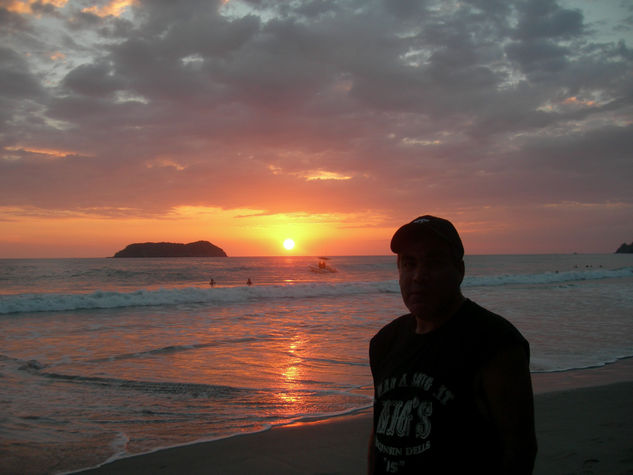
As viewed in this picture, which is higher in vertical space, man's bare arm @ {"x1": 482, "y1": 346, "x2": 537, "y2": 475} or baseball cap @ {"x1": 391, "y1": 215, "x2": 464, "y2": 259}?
baseball cap @ {"x1": 391, "y1": 215, "x2": 464, "y2": 259}

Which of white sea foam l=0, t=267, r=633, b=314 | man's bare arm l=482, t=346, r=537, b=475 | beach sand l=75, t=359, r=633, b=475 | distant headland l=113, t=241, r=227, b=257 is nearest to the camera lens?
man's bare arm l=482, t=346, r=537, b=475

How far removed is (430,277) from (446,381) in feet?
1.43

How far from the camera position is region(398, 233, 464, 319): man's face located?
2076 millimetres

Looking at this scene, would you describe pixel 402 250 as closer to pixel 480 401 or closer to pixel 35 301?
pixel 480 401

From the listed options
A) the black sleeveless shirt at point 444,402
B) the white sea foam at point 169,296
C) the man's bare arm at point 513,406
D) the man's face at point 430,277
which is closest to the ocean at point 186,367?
the white sea foam at point 169,296

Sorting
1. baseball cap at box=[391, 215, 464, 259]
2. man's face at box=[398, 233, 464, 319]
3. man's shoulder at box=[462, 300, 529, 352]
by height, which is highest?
baseball cap at box=[391, 215, 464, 259]

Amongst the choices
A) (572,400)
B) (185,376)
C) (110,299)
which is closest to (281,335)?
Result: (185,376)

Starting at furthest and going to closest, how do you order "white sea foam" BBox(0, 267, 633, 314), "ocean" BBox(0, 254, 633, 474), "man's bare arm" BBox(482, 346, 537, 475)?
"white sea foam" BBox(0, 267, 633, 314)
"ocean" BBox(0, 254, 633, 474)
"man's bare arm" BBox(482, 346, 537, 475)

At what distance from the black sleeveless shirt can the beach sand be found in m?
2.81

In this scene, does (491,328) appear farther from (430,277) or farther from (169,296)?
(169,296)

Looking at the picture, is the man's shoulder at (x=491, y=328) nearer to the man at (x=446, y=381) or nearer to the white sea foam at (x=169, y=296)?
the man at (x=446, y=381)

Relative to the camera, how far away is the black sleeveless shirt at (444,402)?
5.99 ft

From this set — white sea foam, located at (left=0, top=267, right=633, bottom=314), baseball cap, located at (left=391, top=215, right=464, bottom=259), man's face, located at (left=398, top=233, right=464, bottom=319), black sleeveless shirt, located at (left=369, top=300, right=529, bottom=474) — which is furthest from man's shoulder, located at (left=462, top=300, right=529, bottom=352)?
white sea foam, located at (left=0, top=267, right=633, bottom=314)

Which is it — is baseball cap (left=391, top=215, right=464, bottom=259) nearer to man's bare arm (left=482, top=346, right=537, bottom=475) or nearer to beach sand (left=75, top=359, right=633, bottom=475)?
man's bare arm (left=482, top=346, right=537, bottom=475)
